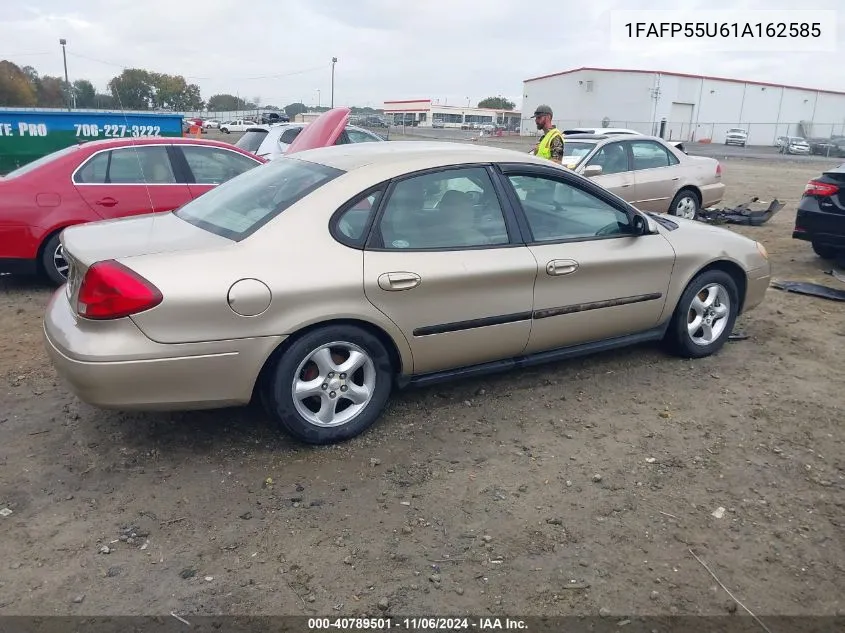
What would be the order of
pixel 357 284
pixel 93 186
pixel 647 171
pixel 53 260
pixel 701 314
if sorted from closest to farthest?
pixel 357 284 → pixel 701 314 → pixel 53 260 → pixel 93 186 → pixel 647 171

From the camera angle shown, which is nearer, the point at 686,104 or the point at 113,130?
the point at 113,130

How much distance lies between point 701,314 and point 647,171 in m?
5.24

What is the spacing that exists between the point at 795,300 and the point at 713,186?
14.3 feet

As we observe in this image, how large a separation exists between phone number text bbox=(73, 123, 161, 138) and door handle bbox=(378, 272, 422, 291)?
9.43m

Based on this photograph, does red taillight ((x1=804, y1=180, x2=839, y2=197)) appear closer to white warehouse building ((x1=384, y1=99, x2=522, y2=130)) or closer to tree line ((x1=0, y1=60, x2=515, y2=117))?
tree line ((x1=0, y1=60, x2=515, y2=117))

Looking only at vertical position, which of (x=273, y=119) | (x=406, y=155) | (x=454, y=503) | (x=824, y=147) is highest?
(x=273, y=119)

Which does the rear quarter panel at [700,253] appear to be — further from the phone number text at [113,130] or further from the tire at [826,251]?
the phone number text at [113,130]

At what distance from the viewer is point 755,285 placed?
5.13 m

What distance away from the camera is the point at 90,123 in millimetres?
11352

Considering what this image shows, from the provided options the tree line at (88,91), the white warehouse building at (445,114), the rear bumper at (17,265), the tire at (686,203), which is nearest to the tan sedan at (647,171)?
the tire at (686,203)

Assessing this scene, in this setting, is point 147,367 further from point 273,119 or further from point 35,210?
point 273,119

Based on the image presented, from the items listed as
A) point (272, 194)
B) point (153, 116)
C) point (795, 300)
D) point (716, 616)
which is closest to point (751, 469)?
point (716, 616)

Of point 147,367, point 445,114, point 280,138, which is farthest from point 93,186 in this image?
point 445,114

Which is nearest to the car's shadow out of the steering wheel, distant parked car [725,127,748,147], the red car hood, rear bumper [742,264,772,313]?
the steering wheel
